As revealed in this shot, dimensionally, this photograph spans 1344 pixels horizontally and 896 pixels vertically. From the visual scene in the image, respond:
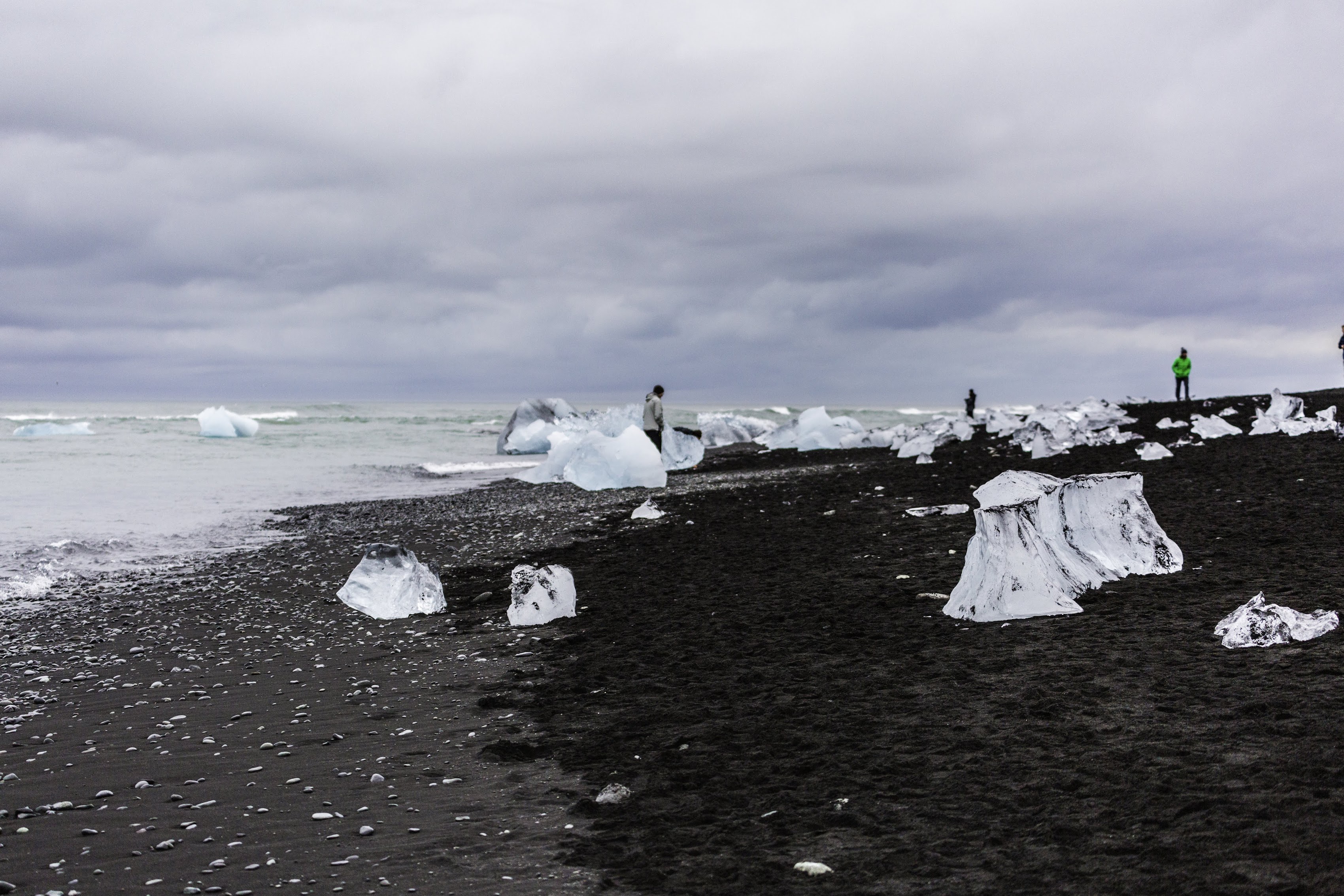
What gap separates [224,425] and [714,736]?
36.9 metres

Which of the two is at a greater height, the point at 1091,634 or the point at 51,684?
the point at 1091,634

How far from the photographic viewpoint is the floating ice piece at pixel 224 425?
36062 millimetres

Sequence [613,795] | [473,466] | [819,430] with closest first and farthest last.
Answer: [613,795], [473,466], [819,430]

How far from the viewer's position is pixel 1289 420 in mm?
15047

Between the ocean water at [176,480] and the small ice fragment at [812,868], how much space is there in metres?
8.16

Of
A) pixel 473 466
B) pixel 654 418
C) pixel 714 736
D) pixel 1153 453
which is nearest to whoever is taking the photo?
pixel 714 736

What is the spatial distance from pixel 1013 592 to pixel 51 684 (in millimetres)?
5902

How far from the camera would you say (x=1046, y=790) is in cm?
332

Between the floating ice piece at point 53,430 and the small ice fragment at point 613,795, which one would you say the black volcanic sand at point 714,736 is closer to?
the small ice fragment at point 613,795

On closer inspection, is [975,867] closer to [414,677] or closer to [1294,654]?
[1294,654]

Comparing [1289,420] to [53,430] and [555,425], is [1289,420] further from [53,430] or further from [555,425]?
[53,430]

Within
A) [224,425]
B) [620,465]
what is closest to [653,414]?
[620,465]

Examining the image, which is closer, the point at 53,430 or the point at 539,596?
the point at 539,596

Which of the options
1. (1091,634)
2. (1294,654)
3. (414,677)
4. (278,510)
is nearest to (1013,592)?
(1091,634)
